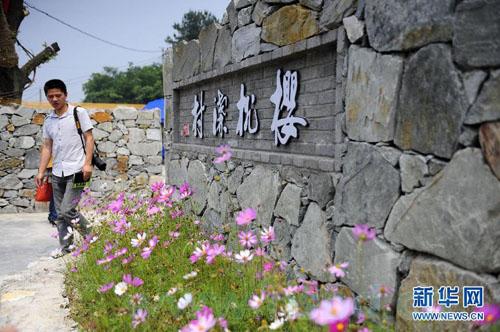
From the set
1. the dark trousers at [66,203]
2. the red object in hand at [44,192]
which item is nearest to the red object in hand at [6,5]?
the red object in hand at [44,192]

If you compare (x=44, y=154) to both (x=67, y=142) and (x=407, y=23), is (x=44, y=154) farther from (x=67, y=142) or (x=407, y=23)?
(x=407, y=23)

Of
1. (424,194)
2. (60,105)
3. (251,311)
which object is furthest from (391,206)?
(60,105)

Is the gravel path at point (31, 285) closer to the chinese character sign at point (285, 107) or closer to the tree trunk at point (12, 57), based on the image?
the chinese character sign at point (285, 107)

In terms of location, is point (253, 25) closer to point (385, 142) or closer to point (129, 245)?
point (385, 142)

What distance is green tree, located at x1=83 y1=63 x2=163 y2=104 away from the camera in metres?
35.2

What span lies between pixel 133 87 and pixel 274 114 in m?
34.6

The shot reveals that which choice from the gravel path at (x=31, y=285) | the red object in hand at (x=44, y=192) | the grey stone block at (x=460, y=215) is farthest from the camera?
the red object in hand at (x=44, y=192)

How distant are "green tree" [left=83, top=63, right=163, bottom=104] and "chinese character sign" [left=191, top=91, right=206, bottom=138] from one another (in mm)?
31183

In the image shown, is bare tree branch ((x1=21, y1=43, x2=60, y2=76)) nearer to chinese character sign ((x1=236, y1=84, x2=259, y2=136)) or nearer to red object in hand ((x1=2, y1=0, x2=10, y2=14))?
red object in hand ((x1=2, y1=0, x2=10, y2=14))

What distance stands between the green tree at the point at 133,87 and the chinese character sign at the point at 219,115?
31.8 m

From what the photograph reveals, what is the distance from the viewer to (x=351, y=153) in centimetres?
227

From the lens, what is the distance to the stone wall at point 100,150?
7.58m

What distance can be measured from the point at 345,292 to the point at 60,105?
3.04 m

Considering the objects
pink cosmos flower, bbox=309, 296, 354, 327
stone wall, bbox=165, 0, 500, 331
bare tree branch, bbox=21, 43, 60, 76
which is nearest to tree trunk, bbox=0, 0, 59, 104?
bare tree branch, bbox=21, 43, 60, 76
